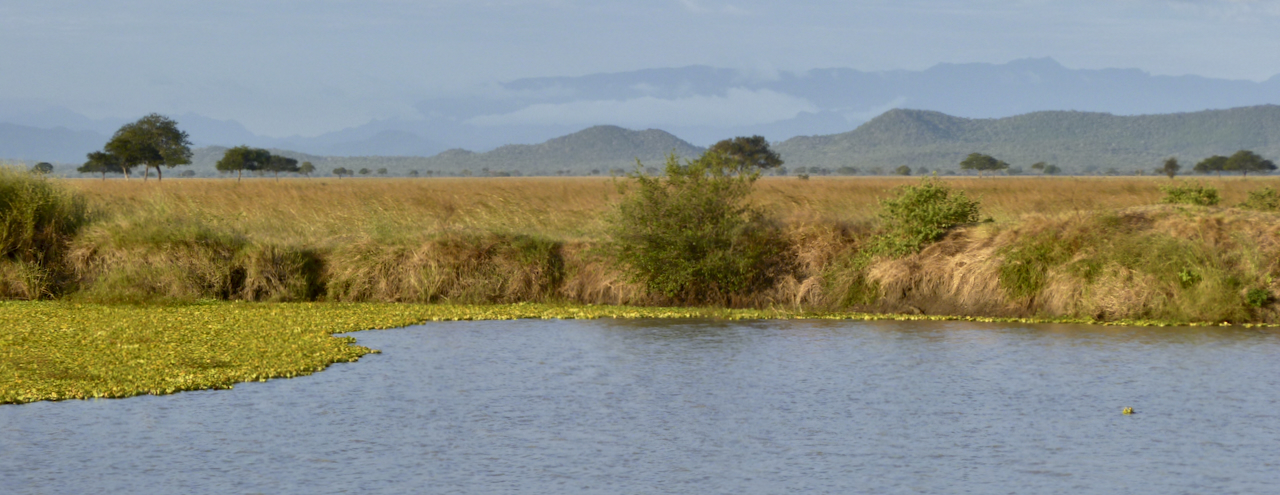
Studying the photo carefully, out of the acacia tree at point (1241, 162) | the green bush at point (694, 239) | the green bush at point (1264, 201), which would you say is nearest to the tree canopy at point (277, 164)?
the acacia tree at point (1241, 162)

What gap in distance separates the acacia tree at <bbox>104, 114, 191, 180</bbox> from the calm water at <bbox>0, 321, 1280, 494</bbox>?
80.9 m

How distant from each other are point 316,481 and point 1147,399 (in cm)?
793

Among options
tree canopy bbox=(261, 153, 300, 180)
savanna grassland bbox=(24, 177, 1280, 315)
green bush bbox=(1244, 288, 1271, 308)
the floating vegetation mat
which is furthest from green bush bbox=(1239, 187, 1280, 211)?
tree canopy bbox=(261, 153, 300, 180)

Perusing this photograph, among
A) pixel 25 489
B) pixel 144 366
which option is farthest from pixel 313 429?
pixel 144 366

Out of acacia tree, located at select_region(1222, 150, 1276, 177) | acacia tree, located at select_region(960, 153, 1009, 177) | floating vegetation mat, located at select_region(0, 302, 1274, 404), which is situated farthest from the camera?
acacia tree, located at select_region(960, 153, 1009, 177)

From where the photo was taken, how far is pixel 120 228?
23656 millimetres

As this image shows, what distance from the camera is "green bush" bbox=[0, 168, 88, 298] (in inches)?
922

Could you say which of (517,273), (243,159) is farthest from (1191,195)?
(243,159)

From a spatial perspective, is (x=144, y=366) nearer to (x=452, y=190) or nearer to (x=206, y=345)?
(x=206, y=345)

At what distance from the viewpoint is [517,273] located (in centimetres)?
2297

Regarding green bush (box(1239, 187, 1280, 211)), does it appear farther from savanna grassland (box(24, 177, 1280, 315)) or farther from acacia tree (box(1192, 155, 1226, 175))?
acacia tree (box(1192, 155, 1226, 175))

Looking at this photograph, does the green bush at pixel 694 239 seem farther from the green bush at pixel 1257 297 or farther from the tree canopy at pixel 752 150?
the tree canopy at pixel 752 150

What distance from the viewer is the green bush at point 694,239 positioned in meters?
22.1

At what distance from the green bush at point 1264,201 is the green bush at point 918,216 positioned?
5.39 metres
